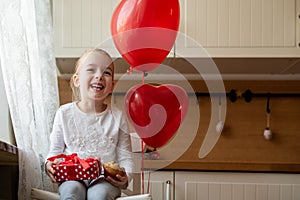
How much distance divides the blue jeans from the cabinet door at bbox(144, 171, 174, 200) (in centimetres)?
81

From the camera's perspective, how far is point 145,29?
4.79 feet

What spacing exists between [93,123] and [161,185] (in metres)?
0.77

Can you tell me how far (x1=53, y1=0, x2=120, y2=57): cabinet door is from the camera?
2365 millimetres

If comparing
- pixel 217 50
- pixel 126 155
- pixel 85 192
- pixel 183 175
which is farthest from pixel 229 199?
pixel 85 192

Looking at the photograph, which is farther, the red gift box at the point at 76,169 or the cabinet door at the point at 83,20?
the cabinet door at the point at 83,20

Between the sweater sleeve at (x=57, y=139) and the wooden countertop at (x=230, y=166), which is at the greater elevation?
the sweater sleeve at (x=57, y=139)

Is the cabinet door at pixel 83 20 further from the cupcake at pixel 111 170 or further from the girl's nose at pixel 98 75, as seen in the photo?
the cupcake at pixel 111 170

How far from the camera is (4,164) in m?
1.60

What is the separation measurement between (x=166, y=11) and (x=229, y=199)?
3.89 ft

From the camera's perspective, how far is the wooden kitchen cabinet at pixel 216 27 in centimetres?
235

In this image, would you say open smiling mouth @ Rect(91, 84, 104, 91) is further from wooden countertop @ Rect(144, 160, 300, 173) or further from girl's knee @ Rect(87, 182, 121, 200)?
wooden countertop @ Rect(144, 160, 300, 173)

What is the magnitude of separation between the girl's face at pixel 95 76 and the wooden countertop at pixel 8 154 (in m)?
0.29

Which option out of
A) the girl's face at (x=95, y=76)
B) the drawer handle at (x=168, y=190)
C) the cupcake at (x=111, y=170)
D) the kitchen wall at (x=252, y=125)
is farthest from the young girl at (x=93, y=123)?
the kitchen wall at (x=252, y=125)

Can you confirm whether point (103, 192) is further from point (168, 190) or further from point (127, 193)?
point (168, 190)
